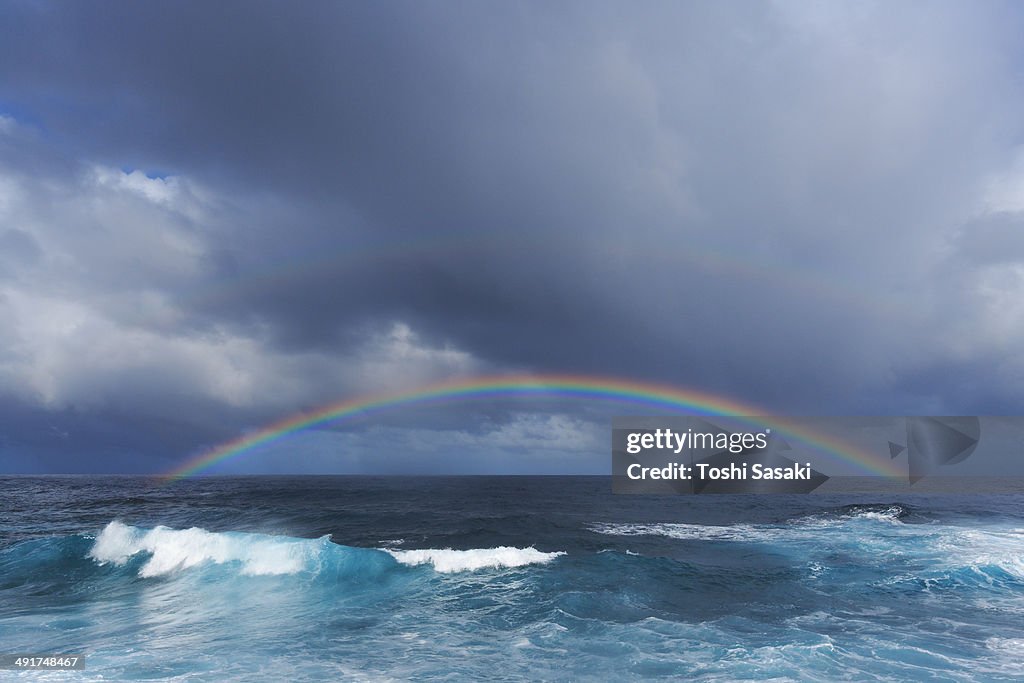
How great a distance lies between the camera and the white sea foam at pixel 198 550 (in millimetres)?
25531

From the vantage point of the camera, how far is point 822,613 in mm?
17812

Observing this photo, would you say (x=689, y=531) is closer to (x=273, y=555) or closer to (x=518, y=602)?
(x=518, y=602)

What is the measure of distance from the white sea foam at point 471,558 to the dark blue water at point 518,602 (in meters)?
0.16

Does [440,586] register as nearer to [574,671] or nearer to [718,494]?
[574,671]

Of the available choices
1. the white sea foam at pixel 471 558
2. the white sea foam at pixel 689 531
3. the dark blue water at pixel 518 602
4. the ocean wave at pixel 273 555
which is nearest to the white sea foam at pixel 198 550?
the ocean wave at pixel 273 555

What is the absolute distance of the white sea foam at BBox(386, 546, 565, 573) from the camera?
25188 millimetres

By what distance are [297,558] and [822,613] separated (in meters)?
22.0

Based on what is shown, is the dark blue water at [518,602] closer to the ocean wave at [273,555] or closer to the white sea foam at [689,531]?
the ocean wave at [273,555]

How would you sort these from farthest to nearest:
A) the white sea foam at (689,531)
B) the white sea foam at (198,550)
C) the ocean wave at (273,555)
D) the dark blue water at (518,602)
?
1. the white sea foam at (689,531)
2. the white sea foam at (198,550)
3. the ocean wave at (273,555)
4. the dark blue water at (518,602)

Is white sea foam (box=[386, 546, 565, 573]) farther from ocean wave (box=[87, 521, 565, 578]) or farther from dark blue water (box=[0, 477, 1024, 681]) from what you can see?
dark blue water (box=[0, 477, 1024, 681])

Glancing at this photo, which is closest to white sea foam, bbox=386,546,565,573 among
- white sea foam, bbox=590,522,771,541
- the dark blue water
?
the dark blue water

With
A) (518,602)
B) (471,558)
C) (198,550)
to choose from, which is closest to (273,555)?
(198,550)

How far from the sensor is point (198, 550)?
27672 millimetres

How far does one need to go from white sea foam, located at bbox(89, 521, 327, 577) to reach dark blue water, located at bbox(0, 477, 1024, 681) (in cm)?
13
